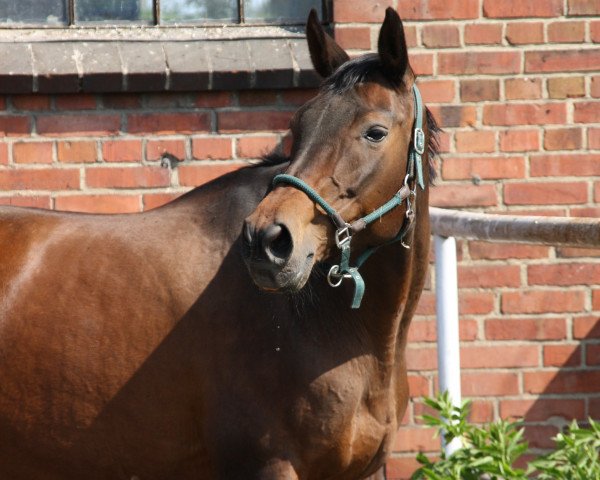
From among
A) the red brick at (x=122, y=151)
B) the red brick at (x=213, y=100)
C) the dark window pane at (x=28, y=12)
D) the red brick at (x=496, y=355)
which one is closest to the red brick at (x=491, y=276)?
the red brick at (x=496, y=355)

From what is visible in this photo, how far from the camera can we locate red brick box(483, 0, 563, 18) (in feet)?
13.8

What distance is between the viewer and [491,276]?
4.26m

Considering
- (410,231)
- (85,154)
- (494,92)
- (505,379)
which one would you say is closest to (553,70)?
(494,92)

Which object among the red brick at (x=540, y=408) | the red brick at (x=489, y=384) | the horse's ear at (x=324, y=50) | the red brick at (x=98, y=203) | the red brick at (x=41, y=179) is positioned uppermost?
the horse's ear at (x=324, y=50)

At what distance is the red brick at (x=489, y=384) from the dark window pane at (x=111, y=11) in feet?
6.60

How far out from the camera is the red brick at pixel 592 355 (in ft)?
14.0

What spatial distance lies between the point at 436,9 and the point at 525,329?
1353 mm

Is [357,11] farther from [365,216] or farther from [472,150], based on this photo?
[365,216]

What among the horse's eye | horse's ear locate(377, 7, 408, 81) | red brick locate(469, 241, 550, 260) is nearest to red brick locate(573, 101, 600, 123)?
red brick locate(469, 241, 550, 260)

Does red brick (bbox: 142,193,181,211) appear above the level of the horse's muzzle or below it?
below

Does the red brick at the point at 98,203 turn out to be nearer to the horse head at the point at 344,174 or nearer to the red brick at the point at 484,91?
the red brick at the point at 484,91

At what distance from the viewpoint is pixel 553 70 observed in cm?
423

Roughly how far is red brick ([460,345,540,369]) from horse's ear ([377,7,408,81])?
1.76 meters

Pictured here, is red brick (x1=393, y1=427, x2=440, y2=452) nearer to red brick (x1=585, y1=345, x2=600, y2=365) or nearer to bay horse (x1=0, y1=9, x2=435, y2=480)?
red brick (x1=585, y1=345, x2=600, y2=365)
